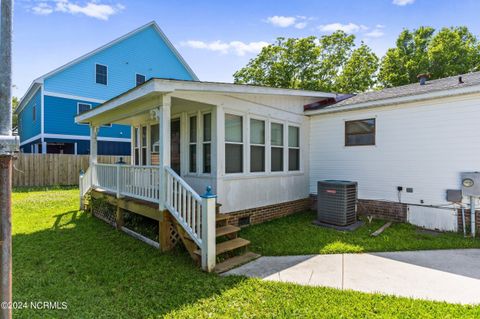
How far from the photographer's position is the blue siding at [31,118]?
51.3 ft

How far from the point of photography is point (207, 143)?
21.0 ft

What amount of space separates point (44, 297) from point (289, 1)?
34.1 feet

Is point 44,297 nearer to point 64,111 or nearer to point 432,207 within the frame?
point 432,207

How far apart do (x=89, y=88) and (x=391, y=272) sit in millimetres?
18220

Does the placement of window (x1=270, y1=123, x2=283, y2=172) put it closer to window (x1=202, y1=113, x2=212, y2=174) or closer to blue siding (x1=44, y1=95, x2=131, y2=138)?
window (x1=202, y1=113, x2=212, y2=174)

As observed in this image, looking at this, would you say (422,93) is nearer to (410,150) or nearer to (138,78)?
(410,150)

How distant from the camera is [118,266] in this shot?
4.53m

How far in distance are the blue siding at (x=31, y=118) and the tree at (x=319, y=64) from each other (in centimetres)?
1794

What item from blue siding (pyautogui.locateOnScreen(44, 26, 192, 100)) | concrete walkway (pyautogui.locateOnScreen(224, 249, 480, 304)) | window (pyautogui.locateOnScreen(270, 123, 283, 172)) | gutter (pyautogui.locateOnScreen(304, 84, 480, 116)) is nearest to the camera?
concrete walkway (pyautogui.locateOnScreen(224, 249, 480, 304))

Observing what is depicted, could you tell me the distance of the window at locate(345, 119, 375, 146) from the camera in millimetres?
7750

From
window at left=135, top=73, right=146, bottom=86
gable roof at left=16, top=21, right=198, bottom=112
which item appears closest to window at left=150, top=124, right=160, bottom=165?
gable roof at left=16, top=21, right=198, bottom=112

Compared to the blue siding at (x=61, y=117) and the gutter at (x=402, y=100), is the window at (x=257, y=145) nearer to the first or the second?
the gutter at (x=402, y=100)

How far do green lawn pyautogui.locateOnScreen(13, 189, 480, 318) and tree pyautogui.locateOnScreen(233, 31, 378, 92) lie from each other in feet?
73.0

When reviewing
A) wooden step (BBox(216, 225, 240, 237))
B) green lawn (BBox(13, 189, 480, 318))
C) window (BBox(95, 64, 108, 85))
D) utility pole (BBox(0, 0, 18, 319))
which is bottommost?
green lawn (BBox(13, 189, 480, 318))
